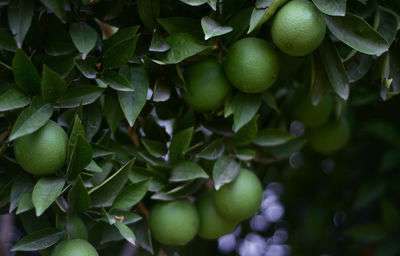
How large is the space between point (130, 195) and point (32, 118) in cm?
26

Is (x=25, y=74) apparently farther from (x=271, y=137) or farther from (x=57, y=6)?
(x=271, y=137)

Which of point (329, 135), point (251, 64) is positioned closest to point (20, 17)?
point (251, 64)

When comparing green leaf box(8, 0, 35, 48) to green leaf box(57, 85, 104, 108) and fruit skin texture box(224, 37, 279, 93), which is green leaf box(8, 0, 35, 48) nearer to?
green leaf box(57, 85, 104, 108)

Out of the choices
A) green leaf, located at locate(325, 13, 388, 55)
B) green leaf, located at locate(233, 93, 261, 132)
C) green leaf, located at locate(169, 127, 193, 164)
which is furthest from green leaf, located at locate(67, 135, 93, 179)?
green leaf, located at locate(325, 13, 388, 55)

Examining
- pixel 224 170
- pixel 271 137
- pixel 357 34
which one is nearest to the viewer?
pixel 357 34

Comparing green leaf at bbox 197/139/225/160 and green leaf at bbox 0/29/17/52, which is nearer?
green leaf at bbox 0/29/17/52

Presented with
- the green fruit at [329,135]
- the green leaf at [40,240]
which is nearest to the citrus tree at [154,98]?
the green leaf at [40,240]

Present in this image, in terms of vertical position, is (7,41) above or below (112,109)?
above

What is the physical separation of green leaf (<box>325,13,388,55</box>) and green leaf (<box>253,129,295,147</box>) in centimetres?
31

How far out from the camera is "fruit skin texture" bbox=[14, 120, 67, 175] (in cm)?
104

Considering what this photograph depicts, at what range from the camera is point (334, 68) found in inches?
46.7

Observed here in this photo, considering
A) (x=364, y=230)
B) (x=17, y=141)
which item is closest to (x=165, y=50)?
(x=17, y=141)

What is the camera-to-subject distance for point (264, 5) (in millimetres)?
1110

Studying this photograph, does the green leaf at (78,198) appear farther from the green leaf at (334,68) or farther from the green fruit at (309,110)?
the green fruit at (309,110)
